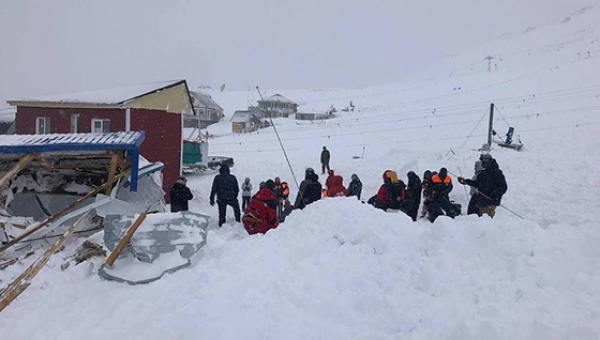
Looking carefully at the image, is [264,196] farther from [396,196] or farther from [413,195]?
[413,195]

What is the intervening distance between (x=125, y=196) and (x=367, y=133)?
1007 inches

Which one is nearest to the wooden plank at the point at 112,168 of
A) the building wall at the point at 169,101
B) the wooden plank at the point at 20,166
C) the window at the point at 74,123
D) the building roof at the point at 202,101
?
the wooden plank at the point at 20,166

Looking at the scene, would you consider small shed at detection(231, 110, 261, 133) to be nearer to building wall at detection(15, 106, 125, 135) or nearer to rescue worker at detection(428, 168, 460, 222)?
building wall at detection(15, 106, 125, 135)

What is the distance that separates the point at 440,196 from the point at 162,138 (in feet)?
33.4

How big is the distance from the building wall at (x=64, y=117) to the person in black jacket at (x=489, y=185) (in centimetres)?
1121

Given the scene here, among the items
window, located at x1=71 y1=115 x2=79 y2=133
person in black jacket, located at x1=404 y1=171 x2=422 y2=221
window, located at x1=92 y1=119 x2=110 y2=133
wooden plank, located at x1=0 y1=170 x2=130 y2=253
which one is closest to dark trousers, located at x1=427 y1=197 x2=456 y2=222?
person in black jacket, located at x1=404 y1=171 x2=422 y2=221

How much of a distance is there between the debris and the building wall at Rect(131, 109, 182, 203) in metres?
8.28

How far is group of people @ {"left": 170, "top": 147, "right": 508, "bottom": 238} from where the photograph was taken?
898 cm

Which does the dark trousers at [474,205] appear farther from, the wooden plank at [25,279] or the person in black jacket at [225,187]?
the wooden plank at [25,279]

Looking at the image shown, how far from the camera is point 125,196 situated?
8.41m

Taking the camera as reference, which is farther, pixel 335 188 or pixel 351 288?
pixel 335 188

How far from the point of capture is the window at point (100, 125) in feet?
47.9

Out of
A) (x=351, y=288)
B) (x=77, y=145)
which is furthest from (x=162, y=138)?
(x=351, y=288)

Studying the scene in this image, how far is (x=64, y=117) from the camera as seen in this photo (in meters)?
15.1
